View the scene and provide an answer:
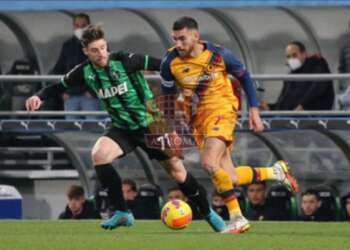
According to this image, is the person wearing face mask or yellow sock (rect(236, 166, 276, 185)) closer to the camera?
yellow sock (rect(236, 166, 276, 185))

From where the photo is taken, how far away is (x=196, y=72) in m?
14.8

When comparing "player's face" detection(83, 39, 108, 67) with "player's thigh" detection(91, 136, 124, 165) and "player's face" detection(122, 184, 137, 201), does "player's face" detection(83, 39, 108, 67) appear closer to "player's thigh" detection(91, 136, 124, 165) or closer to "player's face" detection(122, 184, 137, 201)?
"player's thigh" detection(91, 136, 124, 165)

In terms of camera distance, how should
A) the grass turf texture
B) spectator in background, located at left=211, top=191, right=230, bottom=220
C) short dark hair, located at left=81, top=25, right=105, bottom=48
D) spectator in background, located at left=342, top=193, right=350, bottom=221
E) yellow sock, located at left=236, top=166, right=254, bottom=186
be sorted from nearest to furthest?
1. the grass turf texture
2. short dark hair, located at left=81, top=25, right=105, bottom=48
3. yellow sock, located at left=236, top=166, right=254, bottom=186
4. spectator in background, located at left=342, top=193, right=350, bottom=221
5. spectator in background, located at left=211, top=191, right=230, bottom=220

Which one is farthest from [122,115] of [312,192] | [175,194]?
[175,194]

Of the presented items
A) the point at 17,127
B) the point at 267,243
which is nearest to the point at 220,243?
the point at 267,243

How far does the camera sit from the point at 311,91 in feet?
60.4

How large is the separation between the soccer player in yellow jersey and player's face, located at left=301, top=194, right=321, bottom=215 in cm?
291

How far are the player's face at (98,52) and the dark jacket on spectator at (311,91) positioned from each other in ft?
14.1

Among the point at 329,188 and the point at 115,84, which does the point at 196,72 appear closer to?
the point at 115,84

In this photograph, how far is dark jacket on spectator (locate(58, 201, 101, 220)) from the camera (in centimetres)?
1898

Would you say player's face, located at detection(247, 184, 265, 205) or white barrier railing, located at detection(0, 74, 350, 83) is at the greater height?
white barrier railing, located at detection(0, 74, 350, 83)

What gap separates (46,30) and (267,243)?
796 cm

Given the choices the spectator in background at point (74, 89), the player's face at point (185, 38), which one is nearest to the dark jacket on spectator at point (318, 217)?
the spectator in background at point (74, 89)

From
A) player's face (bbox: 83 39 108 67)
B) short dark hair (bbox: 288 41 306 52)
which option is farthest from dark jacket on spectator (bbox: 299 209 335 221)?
player's face (bbox: 83 39 108 67)
